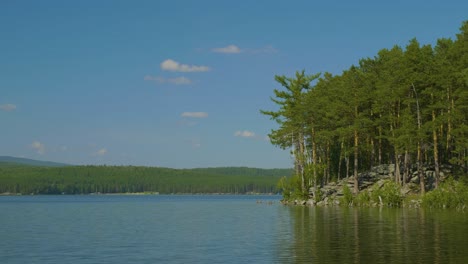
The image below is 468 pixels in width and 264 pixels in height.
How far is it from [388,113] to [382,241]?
180ft

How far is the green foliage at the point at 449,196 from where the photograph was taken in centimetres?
6644

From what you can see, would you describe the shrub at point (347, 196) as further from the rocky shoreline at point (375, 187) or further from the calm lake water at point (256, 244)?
the calm lake water at point (256, 244)

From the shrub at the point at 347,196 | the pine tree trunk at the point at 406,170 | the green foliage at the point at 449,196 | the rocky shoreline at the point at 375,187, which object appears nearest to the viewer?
the green foliage at the point at 449,196

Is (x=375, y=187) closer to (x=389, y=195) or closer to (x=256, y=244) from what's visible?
(x=389, y=195)

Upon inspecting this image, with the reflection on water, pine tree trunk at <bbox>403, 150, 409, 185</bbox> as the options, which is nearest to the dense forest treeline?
pine tree trunk at <bbox>403, 150, 409, 185</bbox>

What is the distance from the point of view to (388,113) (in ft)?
287

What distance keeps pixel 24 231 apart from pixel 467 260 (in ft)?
119

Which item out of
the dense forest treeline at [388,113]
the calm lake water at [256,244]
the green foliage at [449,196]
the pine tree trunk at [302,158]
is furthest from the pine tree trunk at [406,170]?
the calm lake water at [256,244]

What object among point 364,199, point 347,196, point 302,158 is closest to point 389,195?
point 364,199

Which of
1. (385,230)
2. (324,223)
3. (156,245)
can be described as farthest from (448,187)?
(156,245)

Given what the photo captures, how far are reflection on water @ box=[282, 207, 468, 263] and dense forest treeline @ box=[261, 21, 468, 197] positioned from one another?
78.6ft

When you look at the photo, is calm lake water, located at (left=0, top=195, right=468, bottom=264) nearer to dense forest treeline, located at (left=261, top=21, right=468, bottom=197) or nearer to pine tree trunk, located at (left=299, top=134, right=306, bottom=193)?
dense forest treeline, located at (left=261, top=21, right=468, bottom=197)

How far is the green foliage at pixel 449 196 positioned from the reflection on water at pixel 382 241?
16282 millimetres

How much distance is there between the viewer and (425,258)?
27422 mm
